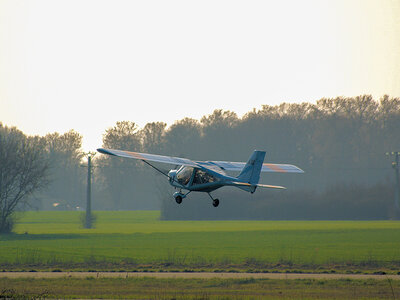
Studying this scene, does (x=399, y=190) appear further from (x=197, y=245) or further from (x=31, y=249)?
(x=31, y=249)

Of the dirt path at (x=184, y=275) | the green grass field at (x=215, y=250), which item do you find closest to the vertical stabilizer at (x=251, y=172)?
the dirt path at (x=184, y=275)

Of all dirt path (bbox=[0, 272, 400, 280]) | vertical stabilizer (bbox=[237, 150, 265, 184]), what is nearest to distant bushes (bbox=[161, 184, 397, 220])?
dirt path (bbox=[0, 272, 400, 280])

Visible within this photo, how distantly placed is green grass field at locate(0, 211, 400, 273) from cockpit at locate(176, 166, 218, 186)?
91.0ft

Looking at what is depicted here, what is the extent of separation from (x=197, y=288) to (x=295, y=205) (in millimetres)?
102111

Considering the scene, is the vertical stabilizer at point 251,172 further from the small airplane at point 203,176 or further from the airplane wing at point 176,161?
the airplane wing at point 176,161

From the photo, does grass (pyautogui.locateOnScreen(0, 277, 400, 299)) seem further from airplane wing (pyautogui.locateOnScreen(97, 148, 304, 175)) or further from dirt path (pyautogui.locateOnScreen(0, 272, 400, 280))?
airplane wing (pyautogui.locateOnScreen(97, 148, 304, 175))

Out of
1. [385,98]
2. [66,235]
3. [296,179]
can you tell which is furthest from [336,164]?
[66,235]

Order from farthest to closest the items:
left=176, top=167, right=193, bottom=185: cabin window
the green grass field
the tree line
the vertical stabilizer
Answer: the tree line → the green grass field → the vertical stabilizer → left=176, top=167, right=193, bottom=185: cabin window

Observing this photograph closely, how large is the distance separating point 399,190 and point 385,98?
42316 mm

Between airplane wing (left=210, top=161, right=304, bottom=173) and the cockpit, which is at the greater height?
airplane wing (left=210, top=161, right=304, bottom=173)

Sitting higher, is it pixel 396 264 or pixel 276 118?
pixel 276 118

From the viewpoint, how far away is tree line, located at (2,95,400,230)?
147125mm

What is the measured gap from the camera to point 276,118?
179250mm

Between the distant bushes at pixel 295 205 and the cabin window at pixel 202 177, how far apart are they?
105 m
